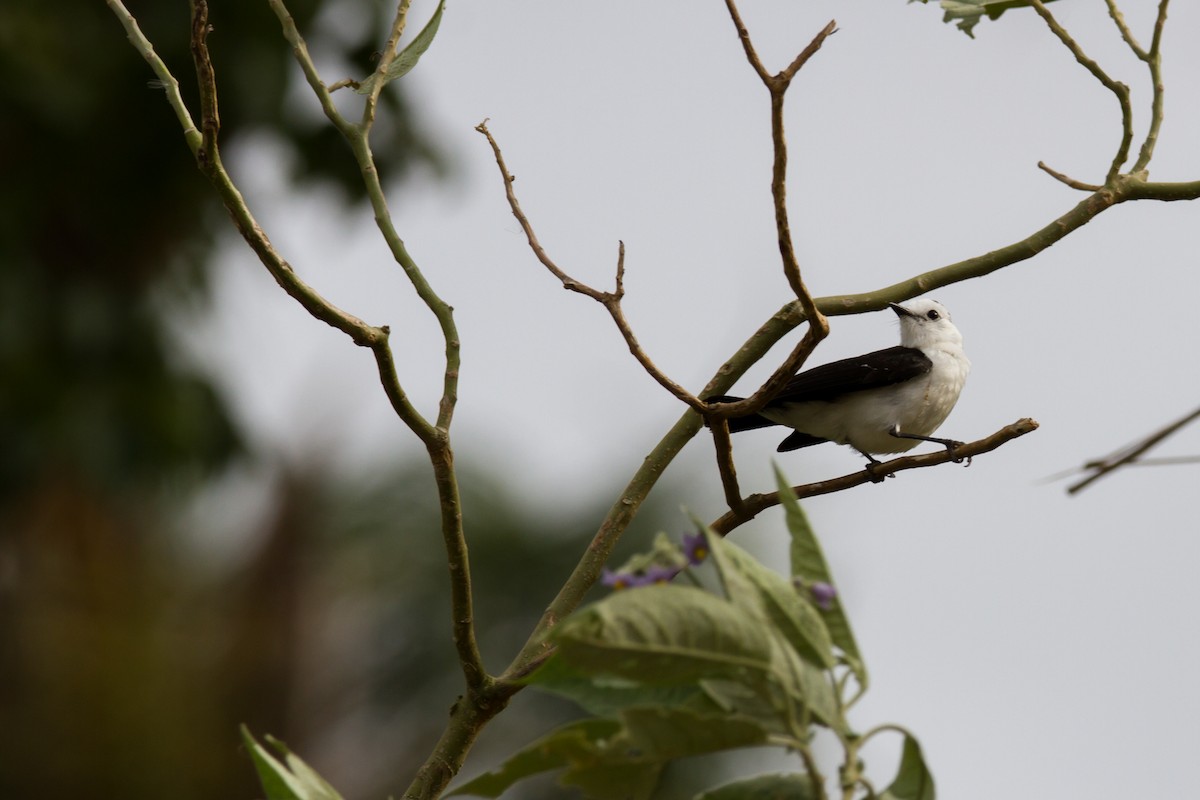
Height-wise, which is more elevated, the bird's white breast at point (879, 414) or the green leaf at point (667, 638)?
the green leaf at point (667, 638)

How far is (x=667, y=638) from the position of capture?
1862 mm

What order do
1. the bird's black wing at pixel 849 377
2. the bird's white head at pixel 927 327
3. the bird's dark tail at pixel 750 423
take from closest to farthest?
the bird's dark tail at pixel 750 423 → the bird's black wing at pixel 849 377 → the bird's white head at pixel 927 327

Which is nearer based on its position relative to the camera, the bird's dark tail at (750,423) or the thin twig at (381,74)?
the thin twig at (381,74)

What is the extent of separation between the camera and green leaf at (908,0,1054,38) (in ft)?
11.8

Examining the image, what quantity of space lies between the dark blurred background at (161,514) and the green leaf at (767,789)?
1013 centimetres

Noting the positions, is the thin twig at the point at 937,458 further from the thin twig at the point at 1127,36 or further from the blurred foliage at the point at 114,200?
the blurred foliage at the point at 114,200

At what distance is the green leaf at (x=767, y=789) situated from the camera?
6.63ft

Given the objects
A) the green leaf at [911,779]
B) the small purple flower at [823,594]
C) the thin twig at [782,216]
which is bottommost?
the green leaf at [911,779]

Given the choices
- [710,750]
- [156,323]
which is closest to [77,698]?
[156,323]

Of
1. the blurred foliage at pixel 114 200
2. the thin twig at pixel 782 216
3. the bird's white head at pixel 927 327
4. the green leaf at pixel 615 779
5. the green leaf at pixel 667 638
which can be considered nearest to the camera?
the green leaf at pixel 667 638

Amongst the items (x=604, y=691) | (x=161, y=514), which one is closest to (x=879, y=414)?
(x=604, y=691)

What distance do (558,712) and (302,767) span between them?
40.2ft

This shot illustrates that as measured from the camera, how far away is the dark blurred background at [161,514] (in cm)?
1225

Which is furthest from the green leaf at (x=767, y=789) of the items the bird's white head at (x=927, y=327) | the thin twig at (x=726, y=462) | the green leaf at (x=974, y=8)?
the bird's white head at (x=927, y=327)
